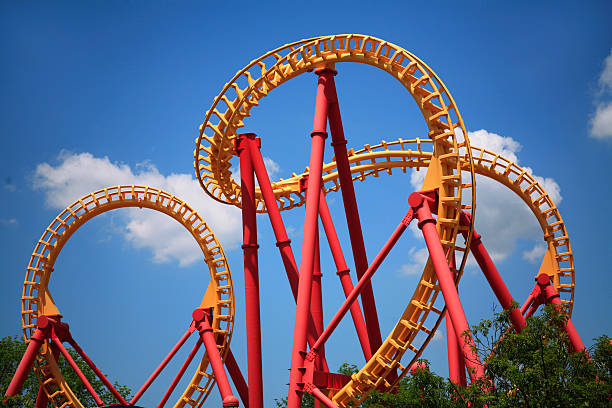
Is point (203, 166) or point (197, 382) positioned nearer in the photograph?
point (203, 166)

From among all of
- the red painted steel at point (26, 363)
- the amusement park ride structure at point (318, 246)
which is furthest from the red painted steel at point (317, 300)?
the red painted steel at point (26, 363)

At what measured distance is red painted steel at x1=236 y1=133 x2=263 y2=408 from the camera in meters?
16.1

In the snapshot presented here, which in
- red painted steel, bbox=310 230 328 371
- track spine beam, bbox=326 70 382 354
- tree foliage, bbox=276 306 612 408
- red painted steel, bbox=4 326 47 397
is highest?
track spine beam, bbox=326 70 382 354

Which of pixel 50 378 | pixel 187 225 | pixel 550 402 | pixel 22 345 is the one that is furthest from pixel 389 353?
pixel 22 345

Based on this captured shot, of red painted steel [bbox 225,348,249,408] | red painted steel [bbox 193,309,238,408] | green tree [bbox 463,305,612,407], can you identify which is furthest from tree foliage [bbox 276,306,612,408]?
red painted steel [bbox 225,348,249,408]

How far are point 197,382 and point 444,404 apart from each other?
1160cm

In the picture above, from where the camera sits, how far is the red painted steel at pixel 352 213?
16188 mm

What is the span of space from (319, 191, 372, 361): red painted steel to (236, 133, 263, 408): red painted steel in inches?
75.3

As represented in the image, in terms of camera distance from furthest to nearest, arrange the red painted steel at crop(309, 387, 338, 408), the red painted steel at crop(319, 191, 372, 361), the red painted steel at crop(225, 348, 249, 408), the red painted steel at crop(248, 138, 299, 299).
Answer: the red painted steel at crop(225, 348, 249, 408) < the red painted steel at crop(319, 191, 372, 361) < the red painted steel at crop(248, 138, 299, 299) < the red painted steel at crop(309, 387, 338, 408)

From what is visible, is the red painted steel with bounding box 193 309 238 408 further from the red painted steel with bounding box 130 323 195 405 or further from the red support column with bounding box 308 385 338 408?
the red support column with bounding box 308 385 338 408

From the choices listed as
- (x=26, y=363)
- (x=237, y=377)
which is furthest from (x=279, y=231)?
(x=26, y=363)

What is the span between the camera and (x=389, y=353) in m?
13.1

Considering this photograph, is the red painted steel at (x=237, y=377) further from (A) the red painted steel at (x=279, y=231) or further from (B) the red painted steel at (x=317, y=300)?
(A) the red painted steel at (x=279, y=231)

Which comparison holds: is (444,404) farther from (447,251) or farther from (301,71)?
(301,71)
